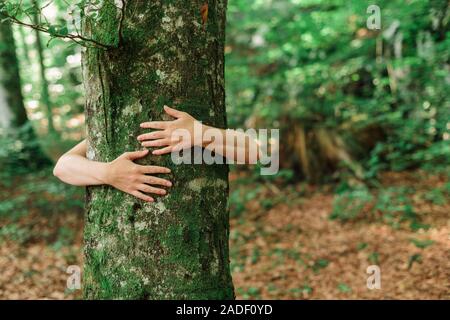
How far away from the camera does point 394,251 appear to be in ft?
17.3

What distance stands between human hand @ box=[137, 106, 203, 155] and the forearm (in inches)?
9.8

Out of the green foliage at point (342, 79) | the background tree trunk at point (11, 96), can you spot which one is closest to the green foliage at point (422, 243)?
the green foliage at point (342, 79)

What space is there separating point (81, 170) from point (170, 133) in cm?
51

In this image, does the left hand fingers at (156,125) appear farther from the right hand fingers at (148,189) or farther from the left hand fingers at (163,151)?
the right hand fingers at (148,189)

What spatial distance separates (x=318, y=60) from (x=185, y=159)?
7.77m

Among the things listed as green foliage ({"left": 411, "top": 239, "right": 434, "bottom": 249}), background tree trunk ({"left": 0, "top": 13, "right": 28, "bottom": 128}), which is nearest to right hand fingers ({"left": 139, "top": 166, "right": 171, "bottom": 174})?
green foliage ({"left": 411, "top": 239, "right": 434, "bottom": 249})

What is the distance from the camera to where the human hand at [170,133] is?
1912mm

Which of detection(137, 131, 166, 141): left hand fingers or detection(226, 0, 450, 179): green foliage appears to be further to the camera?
detection(226, 0, 450, 179): green foliage

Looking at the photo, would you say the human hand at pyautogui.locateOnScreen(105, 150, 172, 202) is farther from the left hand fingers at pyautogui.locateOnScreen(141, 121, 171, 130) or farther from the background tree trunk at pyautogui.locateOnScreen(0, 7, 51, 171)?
the background tree trunk at pyautogui.locateOnScreen(0, 7, 51, 171)

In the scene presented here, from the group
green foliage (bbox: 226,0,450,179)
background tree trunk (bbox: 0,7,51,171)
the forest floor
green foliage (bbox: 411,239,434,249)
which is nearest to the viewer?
the forest floor

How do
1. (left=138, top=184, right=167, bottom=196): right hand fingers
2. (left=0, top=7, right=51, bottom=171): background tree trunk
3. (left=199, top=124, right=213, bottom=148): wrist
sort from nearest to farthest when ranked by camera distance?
1. (left=138, top=184, right=167, bottom=196): right hand fingers
2. (left=199, top=124, right=213, bottom=148): wrist
3. (left=0, top=7, right=51, bottom=171): background tree trunk

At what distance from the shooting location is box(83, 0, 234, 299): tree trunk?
1.90 metres
